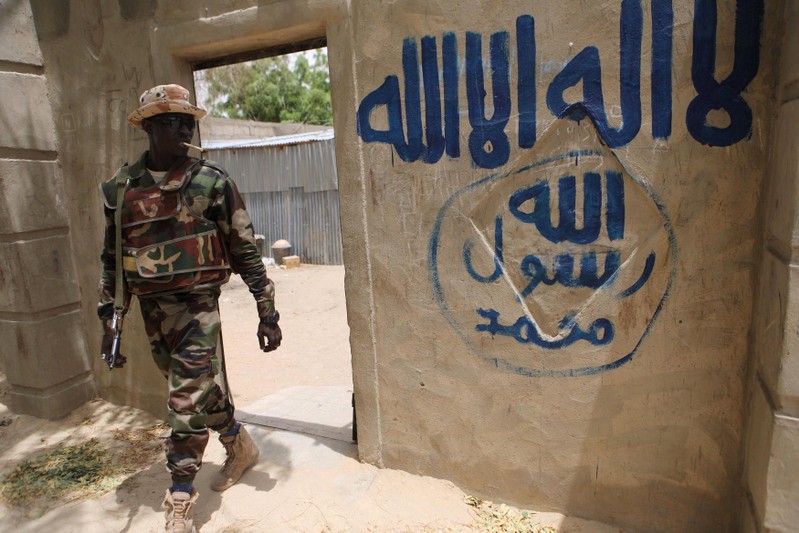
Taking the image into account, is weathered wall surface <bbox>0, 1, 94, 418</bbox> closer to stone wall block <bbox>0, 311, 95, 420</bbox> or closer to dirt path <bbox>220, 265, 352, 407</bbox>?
stone wall block <bbox>0, 311, 95, 420</bbox>

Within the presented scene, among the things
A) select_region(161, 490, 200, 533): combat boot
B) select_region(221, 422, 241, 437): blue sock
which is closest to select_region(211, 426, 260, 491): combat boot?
select_region(221, 422, 241, 437): blue sock

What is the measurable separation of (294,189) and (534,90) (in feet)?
32.2

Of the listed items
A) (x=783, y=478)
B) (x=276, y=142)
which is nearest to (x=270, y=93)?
(x=276, y=142)

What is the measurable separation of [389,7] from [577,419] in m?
2.00

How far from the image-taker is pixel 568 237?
6.81 ft

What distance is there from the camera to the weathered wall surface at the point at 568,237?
6.12 feet

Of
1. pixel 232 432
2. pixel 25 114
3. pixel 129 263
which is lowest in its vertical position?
pixel 232 432

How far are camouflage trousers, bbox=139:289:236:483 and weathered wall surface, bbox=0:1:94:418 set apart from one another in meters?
1.40

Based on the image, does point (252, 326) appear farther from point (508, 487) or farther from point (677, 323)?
point (677, 323)

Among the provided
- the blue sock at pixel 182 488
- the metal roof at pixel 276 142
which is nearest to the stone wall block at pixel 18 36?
the blue sock at pixel 182 488

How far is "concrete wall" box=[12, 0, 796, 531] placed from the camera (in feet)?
6.07

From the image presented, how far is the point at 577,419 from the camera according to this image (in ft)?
7.12

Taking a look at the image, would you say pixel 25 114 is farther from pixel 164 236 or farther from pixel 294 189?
pixel 294 189

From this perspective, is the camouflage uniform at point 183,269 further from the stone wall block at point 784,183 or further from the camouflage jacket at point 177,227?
the stone wall block at point 784,183
